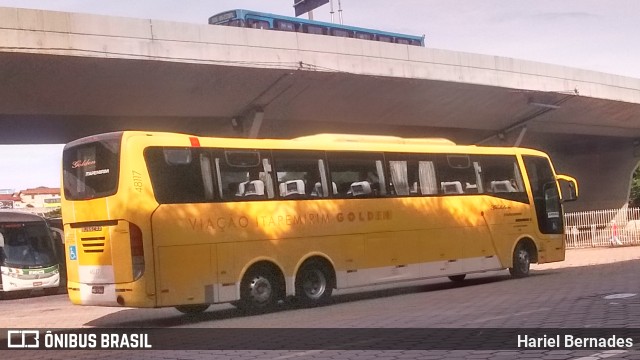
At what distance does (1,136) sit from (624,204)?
161 feet

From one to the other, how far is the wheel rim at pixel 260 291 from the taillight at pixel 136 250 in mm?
2305

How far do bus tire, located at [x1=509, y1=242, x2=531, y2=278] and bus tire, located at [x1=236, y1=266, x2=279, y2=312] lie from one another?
7.66m

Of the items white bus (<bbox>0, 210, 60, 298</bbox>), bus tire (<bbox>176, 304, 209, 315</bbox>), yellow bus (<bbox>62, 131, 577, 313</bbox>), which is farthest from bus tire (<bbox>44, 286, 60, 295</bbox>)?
yellow bus (<bbox>62, 131, 577, 313</bbox>)

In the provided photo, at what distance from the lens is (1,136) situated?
31.6 metres

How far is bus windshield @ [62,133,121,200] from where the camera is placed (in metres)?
12.9

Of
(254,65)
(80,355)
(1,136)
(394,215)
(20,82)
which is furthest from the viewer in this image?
(1,136)

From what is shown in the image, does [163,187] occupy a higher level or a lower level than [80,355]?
higher

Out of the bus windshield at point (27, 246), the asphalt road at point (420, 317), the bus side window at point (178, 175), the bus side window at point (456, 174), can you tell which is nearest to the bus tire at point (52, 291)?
the bus windshield at point (27, 246)

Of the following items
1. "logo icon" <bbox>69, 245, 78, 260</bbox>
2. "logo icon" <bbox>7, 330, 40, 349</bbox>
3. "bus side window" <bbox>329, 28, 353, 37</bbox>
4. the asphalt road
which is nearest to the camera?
the asphalt road

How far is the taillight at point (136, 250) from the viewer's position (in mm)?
12469

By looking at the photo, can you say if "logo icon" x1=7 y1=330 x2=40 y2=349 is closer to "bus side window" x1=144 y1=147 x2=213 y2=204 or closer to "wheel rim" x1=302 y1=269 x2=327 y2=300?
"bus side window" x1=144 y1=147 x2=213 y2=204

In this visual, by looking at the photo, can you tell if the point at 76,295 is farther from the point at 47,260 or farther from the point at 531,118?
the point at 531,118

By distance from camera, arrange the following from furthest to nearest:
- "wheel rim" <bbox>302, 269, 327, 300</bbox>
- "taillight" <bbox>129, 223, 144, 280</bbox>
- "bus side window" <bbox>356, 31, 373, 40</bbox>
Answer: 1. "bus side window" <bbox>356, 31, 373, 40</bbox>
2. "wheel rim" <bbox>302, 269, 327, 300</bbox>
3. "taillight" <bbox>129, 223, 144, 280</bbox>

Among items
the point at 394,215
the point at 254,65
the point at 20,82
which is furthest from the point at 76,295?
the point at 254,65
